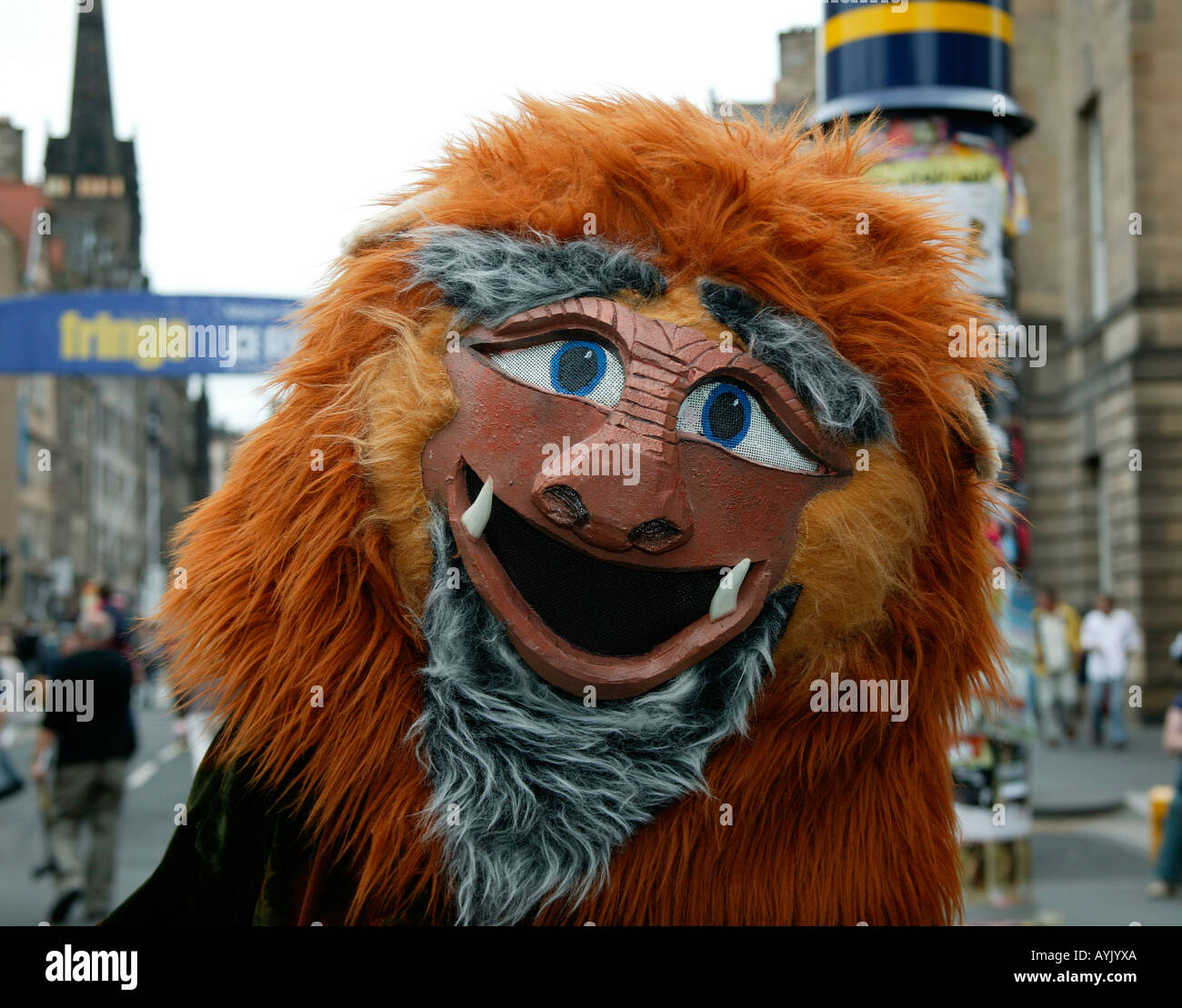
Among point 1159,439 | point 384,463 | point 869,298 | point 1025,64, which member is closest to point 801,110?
point 869,298

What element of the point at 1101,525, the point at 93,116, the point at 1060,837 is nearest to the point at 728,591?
the point at 1060,837

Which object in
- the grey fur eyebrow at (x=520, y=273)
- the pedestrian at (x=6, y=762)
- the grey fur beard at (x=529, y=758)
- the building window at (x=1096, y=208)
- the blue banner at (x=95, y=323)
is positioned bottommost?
the pedestrian at (x=6, y=762)

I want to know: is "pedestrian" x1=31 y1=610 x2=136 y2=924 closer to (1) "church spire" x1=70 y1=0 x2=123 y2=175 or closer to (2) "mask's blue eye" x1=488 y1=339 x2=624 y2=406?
(2) "mask's blue eye" x1=488 y1=339 x2=624 y2=406

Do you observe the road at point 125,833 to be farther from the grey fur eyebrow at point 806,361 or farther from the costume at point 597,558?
the grey fur eyebrow at point 806,361

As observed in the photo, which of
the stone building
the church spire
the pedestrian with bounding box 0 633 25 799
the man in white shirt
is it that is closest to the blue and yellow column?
the pedestrian with bounding box 0 633 25 799

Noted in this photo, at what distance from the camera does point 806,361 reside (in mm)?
1762

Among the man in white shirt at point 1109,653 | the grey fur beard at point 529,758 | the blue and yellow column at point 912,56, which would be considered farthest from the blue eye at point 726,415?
the man in white shirt at point 1109,653

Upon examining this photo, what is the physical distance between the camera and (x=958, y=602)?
191 centimetres

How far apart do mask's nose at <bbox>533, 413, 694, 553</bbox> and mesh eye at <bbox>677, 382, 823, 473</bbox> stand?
0.08m

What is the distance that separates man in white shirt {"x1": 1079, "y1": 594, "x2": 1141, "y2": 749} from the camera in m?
13.1

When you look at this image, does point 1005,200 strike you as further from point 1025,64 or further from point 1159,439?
point 1025,64

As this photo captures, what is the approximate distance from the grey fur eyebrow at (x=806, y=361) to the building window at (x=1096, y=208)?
52.6 feet

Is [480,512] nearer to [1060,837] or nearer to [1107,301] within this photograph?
[1060,837]

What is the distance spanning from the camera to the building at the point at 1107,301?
1464 cm
